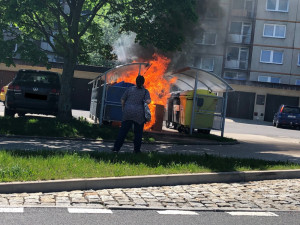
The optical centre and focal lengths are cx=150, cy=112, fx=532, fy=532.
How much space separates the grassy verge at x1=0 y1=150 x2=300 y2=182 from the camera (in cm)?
744

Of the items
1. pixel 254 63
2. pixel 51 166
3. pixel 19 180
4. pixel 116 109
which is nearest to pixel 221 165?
pixel 51 166

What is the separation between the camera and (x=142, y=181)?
770cm

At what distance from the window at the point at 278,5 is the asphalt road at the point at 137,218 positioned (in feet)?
158

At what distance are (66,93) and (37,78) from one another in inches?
42.0

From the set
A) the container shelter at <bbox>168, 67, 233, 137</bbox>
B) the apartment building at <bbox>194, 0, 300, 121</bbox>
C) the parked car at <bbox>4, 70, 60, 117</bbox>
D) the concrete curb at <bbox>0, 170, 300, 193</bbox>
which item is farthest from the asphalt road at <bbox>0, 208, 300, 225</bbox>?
the apartment building at <bbox>194, 0, 300, 121</bbox>

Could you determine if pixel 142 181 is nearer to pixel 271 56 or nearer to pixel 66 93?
pixel 66 93

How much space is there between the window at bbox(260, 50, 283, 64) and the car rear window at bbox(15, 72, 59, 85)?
37.2 meters

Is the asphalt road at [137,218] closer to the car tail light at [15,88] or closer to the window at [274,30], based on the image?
the car tail light at [15,88]

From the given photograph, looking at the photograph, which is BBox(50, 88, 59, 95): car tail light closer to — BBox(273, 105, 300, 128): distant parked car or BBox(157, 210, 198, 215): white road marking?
BBox(157, 210, 198, 215): white road marking

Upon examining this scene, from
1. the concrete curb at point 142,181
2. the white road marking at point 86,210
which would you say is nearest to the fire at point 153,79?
the concrete curb at point 142,181

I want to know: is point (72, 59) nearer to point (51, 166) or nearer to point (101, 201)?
point (51, 166)

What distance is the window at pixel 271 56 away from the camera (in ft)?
170

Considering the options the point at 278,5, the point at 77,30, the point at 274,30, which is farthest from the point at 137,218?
the point at 278,5

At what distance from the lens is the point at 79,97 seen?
1558 inches
